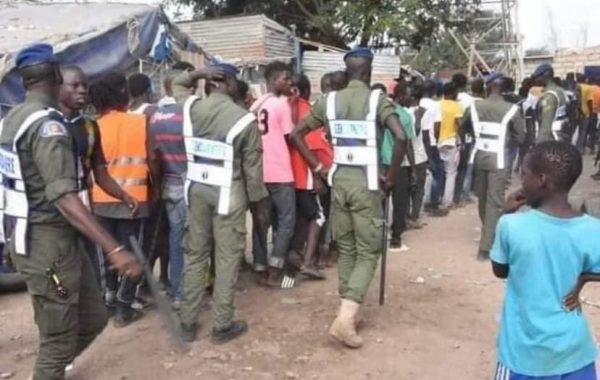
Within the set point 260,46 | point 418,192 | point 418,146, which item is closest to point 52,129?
point 418,146

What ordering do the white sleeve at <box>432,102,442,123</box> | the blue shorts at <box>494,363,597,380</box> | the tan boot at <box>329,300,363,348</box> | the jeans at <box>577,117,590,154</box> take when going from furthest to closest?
the jeans at <box>577,117,590,154</box> → the white sleeve at <box>432,102,442,123</box> → the tan boot at <box>329,300,363,348</box> → the blue shorts at <box>494,363,597,380</box>

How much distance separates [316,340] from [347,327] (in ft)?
1.07

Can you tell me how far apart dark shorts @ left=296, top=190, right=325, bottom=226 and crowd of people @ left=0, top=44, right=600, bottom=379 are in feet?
0.05

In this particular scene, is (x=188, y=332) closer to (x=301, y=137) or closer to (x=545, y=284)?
(x=301, y=137)

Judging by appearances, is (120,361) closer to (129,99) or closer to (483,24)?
(129,99)

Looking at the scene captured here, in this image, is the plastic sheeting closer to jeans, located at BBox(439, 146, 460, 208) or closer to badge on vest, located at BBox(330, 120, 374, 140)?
badge on vest, located at BBox(330, 120, 374, 140)

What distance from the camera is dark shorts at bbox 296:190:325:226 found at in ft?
21.1

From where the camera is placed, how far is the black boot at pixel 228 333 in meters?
4.88

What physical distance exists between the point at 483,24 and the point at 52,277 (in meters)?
25.8

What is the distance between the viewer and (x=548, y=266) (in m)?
2.69

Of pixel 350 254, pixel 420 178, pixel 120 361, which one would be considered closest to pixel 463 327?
pixel 350 254

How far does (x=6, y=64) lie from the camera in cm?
654

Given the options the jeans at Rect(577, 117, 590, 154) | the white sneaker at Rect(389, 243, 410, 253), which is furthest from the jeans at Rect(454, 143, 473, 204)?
the jeans at Rect(577, 117, 590, 154)

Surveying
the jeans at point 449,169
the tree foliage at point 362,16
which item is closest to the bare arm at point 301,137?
the jeans at point 449,169
